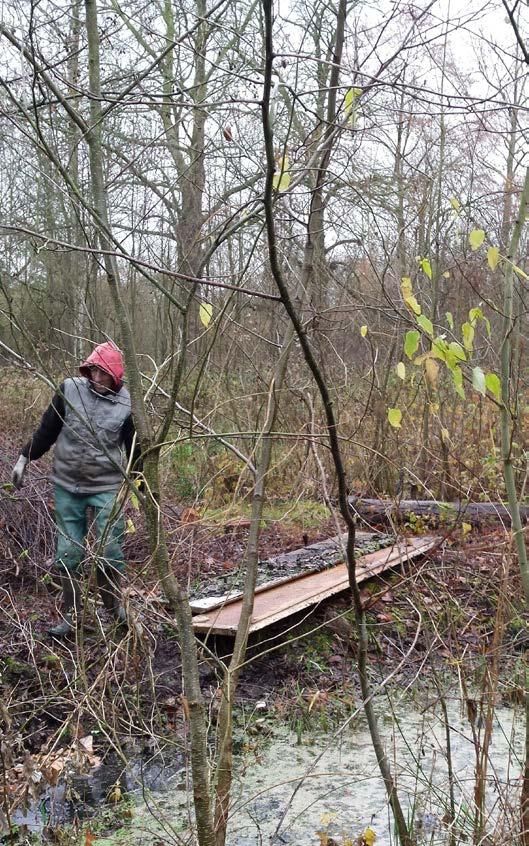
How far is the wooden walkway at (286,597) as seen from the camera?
16.0 feet

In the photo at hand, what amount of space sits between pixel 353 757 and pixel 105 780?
1251mm

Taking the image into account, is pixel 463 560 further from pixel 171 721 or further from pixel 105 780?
pixel 105 780

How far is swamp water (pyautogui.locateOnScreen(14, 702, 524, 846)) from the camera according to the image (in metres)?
3.38

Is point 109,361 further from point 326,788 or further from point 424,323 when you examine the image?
point 424,323

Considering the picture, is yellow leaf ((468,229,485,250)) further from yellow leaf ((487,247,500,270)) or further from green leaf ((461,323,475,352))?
green leaf ((461,323,475,352))

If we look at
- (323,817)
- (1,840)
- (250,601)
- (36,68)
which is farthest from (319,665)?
(36,68)

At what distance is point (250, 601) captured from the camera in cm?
279

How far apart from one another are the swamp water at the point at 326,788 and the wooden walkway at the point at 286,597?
2.00 ft

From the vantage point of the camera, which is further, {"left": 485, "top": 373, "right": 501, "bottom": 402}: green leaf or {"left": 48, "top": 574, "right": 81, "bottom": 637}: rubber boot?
{"left": 48, "top": 574, "right": 81, "bottom": 637}: rubber boot

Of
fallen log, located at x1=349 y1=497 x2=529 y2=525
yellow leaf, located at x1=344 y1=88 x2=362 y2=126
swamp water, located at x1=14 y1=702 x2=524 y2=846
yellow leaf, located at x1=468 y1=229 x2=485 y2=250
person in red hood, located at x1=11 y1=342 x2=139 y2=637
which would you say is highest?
yellow leaf, located at x1=344 y1=88 x2=362 y2=126

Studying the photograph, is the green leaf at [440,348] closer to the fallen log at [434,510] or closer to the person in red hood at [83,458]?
the person in red hood at [83,458]

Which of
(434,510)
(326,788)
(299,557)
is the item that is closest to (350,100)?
(326,788)

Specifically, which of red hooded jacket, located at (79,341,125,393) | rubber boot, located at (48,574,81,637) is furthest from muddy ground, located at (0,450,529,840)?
red hooded jacket, located at (79,341,125,393)

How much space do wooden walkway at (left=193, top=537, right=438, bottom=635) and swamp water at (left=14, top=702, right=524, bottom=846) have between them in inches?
24.0
